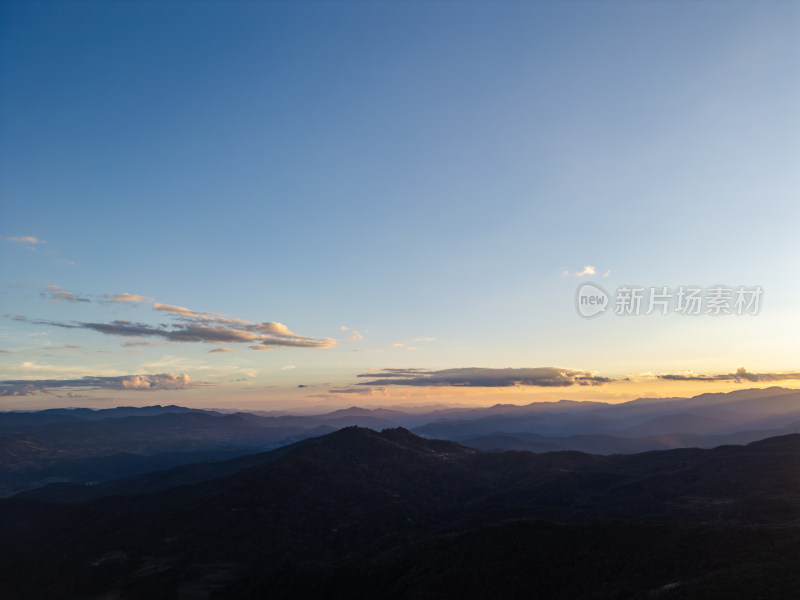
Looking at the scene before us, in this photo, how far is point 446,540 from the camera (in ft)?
320

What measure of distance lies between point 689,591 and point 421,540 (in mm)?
68026

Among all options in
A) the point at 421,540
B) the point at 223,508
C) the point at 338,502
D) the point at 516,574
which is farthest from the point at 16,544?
the point at 516,574

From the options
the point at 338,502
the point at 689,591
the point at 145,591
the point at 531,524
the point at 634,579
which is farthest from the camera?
the point at 338,502

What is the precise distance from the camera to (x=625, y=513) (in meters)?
133

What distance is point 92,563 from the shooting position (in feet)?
409

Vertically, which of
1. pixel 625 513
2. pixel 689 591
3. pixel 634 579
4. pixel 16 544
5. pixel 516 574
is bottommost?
pixel 16 544

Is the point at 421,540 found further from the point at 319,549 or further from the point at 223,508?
the point at 223,508

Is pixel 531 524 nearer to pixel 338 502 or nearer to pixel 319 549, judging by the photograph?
pixel 319 549

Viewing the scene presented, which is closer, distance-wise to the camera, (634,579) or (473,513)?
(634,579)

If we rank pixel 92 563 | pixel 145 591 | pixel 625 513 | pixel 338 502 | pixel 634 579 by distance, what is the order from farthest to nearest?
1. pixel 338 502
2. pixel 625 513
3. pixel 92 563
4. pixel 145 591
5. pixel 634 579

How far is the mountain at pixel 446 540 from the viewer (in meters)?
68.4

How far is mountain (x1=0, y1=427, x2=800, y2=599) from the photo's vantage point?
6838 centimetres

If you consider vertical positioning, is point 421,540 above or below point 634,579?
below

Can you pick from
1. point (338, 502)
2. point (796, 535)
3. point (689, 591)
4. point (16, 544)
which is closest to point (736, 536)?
point (796, 535)
